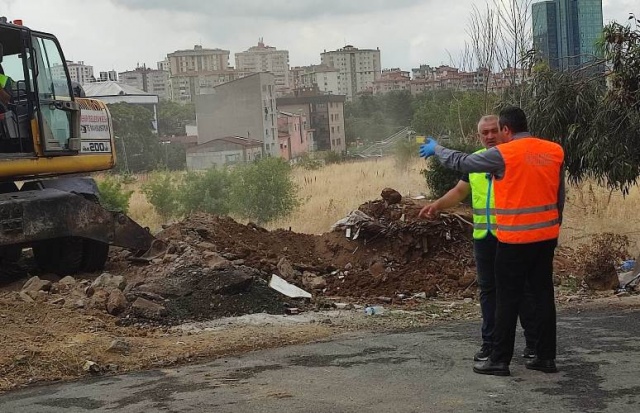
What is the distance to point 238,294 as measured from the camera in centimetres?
983

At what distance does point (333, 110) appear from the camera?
6844 centimetres

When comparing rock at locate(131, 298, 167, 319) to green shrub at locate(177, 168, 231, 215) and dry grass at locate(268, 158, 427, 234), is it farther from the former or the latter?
green shrub at locate(177, 168, 231, 215)

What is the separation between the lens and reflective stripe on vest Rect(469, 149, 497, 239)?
21.0 ft

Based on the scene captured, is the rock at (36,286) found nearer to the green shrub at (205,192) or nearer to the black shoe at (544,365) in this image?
the black shoe at (544,365)

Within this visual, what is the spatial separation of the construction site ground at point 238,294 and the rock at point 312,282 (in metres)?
0.02

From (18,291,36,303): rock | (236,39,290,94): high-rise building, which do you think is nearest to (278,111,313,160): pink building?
(236,39,290,94): high-rise building

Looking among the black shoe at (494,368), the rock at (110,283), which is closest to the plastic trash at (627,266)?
the black shoe at (494,368)

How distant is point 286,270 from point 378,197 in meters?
13.2

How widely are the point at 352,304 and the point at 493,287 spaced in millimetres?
3982

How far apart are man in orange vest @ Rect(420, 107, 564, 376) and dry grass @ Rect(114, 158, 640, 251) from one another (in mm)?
8830

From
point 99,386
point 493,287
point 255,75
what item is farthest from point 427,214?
point 255,75

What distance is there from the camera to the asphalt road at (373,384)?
5.59 metres

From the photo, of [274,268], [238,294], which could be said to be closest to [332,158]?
[274,268]

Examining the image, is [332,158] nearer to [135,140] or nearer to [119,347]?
[135,140]
